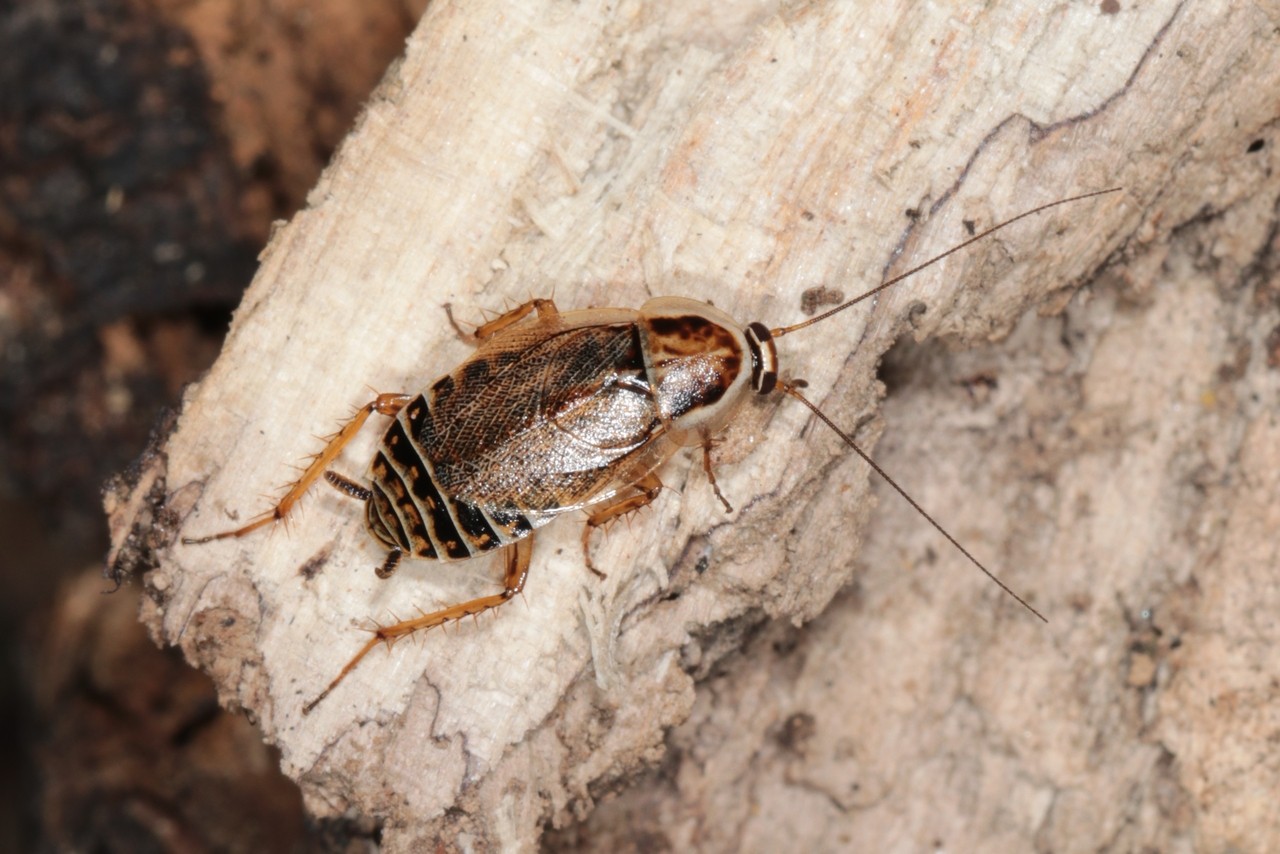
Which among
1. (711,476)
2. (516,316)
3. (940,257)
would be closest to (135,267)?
(516,316)

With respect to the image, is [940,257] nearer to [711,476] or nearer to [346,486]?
[711,476]

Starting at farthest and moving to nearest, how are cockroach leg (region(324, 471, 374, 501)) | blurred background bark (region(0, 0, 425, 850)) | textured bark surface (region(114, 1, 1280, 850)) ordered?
blurred background bark (region(0, 0, 425, 850))
cockroach leg (region(324, 471, 374, 501))
textured bark surface (region(114, 1, 1280, 850))

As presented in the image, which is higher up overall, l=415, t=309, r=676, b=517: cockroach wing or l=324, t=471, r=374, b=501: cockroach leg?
l=415, t=309, r=676, b=517: cockroach wing

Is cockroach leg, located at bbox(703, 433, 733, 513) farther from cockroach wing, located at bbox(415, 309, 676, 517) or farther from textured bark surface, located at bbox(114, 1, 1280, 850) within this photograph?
cockroach wing, located at bbox(415, 309, 676, 517)

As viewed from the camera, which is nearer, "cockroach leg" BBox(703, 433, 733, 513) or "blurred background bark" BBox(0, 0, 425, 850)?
"cockroach leg" BBox(703, 433, 733, 513)

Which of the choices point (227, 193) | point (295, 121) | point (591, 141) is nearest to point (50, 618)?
point (227, 193)

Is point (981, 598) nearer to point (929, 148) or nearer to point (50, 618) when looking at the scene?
point (929, 148)

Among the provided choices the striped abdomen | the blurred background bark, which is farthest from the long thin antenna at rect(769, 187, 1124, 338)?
the blurred background bark

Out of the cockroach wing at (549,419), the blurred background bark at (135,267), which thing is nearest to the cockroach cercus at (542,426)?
the cockroach wing at (549,419)
